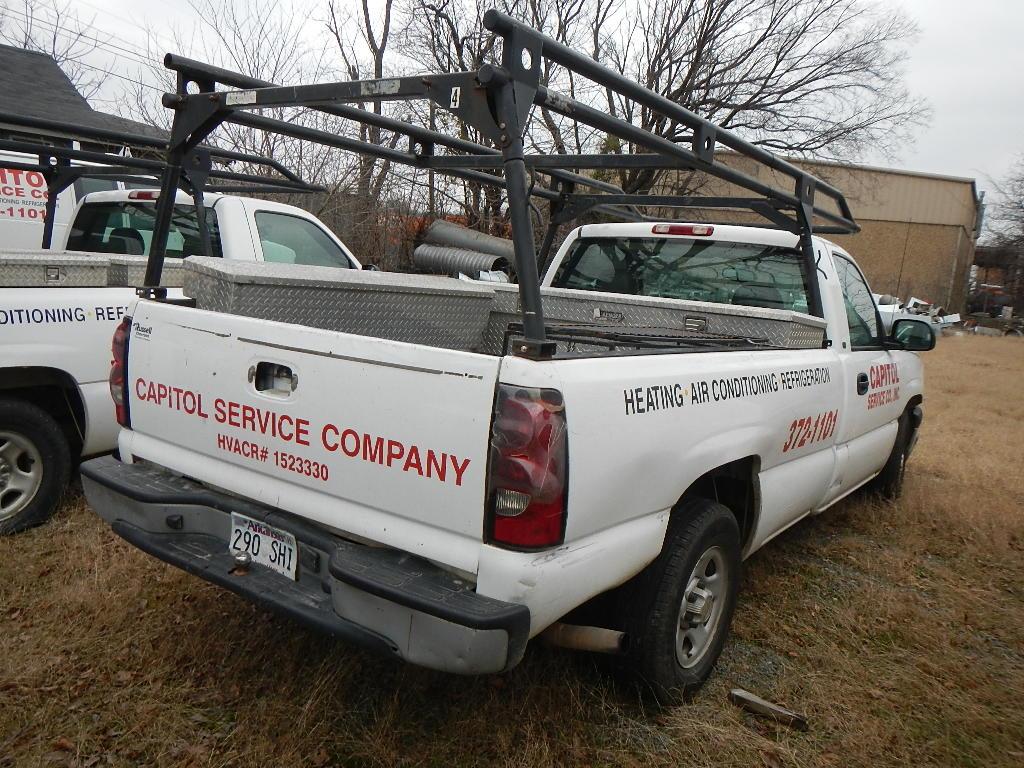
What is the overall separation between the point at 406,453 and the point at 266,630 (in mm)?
1504

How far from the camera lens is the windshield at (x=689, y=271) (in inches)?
170

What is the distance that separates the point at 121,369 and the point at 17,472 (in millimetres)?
1586

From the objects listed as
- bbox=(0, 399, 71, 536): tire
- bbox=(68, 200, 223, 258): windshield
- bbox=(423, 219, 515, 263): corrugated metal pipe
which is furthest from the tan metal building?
bbox=(0, 399, 71, 536): tire

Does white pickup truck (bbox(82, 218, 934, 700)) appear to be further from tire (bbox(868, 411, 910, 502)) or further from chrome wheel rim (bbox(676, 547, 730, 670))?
tire (bbox(868, 411, 910, 502))

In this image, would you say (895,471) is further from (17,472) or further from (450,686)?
(17,472)

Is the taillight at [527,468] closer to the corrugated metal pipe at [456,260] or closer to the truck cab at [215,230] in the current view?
the truck cab at [215,230]

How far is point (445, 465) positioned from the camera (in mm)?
2084

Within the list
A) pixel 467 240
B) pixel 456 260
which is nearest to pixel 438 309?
pixel 456 260

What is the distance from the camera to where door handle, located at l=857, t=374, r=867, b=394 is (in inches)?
164

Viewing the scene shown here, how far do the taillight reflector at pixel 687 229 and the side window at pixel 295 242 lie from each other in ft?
9.12

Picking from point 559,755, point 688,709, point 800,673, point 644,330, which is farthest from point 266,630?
point 644,330

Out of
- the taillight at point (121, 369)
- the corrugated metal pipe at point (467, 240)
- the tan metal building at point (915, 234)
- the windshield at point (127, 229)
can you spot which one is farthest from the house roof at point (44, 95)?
the tan metal building at point (915, 234)

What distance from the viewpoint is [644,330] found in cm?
434

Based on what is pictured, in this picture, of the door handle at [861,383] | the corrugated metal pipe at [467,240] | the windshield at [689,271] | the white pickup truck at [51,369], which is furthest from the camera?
the corrugated metal pipe at [467,240]
